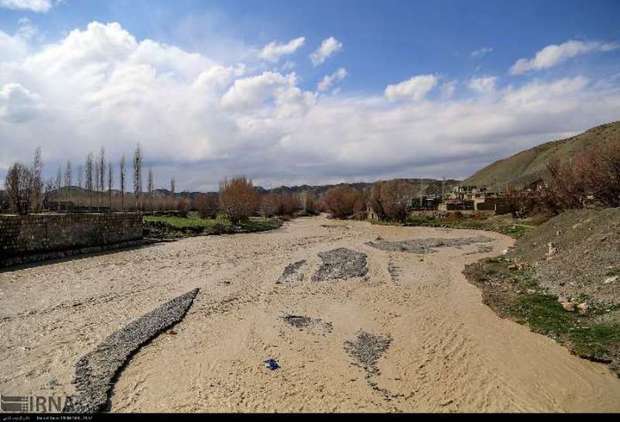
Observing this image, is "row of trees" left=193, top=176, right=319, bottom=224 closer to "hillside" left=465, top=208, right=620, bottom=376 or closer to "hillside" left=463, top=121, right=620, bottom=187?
"hillside" left=465, top=208, right=620, bottom=376

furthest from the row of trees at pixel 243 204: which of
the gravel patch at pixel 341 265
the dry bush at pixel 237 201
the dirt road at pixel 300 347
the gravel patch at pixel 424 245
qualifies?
the dirt road at pixel 300 347

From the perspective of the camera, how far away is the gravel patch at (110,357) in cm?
707

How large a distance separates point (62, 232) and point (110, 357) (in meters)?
20.1

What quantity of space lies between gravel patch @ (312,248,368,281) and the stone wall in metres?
16.4

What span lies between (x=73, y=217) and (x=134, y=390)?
2261 cm

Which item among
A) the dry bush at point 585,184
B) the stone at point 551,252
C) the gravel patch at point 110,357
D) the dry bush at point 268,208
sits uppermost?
the dry bush at point 585,184

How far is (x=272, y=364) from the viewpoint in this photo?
28.9ft

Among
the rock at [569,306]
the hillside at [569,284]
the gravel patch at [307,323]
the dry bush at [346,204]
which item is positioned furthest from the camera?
the dry bush at [346,204]

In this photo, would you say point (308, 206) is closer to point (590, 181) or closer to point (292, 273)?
point (590, 181)

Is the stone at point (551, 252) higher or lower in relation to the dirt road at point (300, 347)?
higher

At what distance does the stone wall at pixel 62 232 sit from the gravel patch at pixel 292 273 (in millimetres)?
15190

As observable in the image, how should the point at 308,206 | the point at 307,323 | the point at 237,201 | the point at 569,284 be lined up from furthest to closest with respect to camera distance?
the point at 308,206 < the point at 237,201 < the point at 569,284 < the point at 307,323

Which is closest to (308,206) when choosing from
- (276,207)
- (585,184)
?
(276,207)

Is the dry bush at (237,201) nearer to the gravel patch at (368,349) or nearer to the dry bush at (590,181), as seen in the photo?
the dry bush at (590,181)
